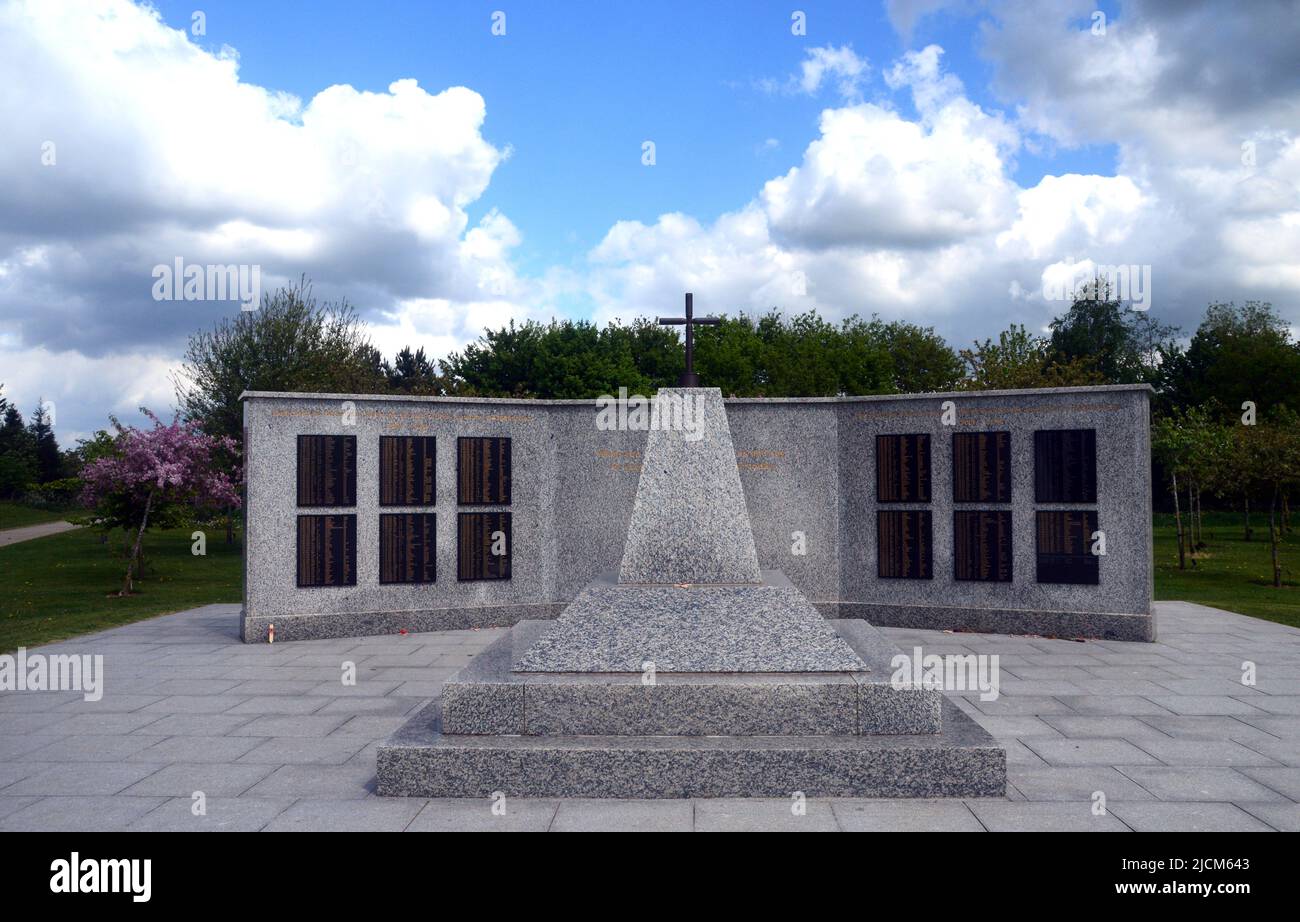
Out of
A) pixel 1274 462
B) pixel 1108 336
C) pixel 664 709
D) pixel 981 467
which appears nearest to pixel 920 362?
pixel 1108 336

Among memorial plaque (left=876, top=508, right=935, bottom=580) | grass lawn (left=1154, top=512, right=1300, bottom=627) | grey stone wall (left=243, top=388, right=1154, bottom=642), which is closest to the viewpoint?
grey stone wall (left=243, top=388, right=1154, bottom=642)

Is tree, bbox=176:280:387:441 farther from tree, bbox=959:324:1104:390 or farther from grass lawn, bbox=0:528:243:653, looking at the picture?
tree, bbox=959:324:1104:390

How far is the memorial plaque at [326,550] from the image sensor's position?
11.9 metres

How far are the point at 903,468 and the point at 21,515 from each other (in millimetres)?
52872

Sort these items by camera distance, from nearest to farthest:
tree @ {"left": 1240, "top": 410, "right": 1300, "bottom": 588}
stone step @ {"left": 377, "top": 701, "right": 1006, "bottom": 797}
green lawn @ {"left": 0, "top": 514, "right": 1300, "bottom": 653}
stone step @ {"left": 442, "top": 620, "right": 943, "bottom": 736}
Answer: stone step @ {"left": 377, "top": 701, "right": 1006, "bottom": 797} → stone step @ {"left": 442, "top": 620, "right": 943, "bottom": 736} → green lawn @ {"left": 0, "top": 514, "right": 1300, "bottom": 653} → tree @ {"left": 1240, "top": 410, "right": 1300, "bottom": 588}

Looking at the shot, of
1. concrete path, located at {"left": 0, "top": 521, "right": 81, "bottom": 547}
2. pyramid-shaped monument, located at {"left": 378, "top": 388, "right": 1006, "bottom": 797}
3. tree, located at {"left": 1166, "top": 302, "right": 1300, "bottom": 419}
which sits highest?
tree, located at {"left": 1166, "top": 302, "right": 1300, "bottom": 419}

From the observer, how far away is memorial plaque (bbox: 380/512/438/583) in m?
12.3

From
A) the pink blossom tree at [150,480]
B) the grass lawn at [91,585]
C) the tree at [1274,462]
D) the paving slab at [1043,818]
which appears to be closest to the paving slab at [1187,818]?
the paving slab at [1043,818]

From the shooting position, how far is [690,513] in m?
7.07

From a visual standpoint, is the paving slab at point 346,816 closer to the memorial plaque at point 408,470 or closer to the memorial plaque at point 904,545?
the memorial plaque at point 408,470

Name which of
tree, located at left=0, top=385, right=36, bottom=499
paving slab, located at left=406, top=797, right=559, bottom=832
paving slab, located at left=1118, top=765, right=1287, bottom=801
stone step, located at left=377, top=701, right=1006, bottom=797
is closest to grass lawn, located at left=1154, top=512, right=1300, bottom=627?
paving slab, located at left=1118, top=765, right=1287, bottom=801

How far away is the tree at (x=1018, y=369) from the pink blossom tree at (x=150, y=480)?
807 inches

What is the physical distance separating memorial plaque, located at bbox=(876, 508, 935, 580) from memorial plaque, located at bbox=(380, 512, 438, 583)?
6.77 meters

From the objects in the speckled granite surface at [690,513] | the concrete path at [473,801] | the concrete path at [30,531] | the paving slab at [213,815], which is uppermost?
the speckled granite surface at [690,513]
